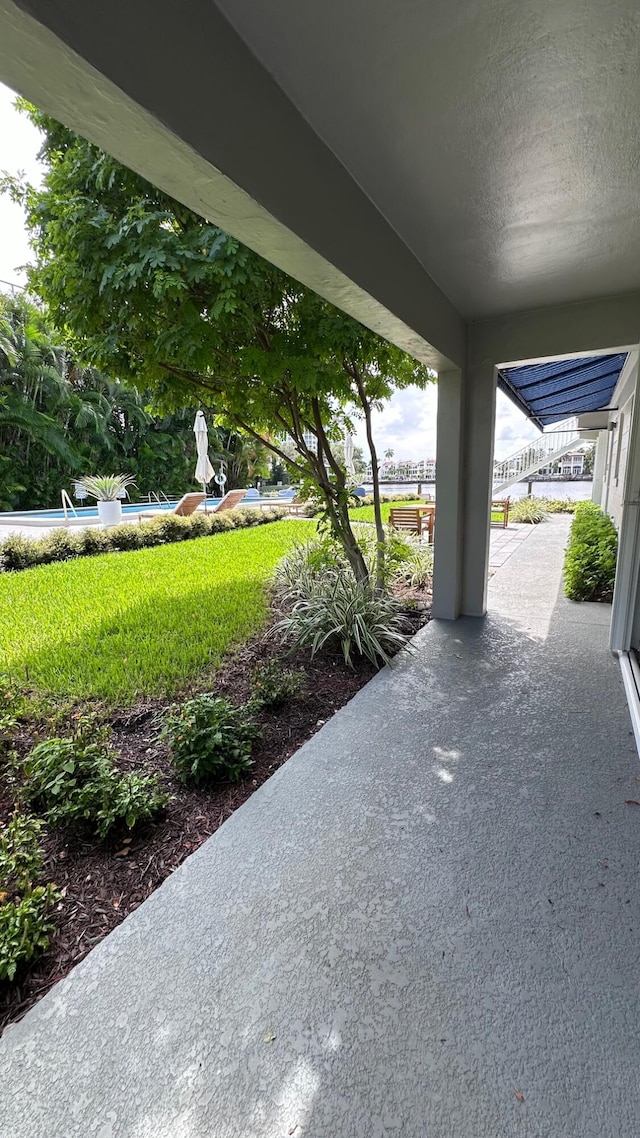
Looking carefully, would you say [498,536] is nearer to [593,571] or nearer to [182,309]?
[593,571]

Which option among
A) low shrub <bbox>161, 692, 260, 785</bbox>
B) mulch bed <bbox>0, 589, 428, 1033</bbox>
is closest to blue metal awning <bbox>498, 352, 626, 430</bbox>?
mulch bed <bbox>0, 589, 428, 1033</bbox>

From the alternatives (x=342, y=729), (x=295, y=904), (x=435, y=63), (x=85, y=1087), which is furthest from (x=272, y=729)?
(x=435, y=63)

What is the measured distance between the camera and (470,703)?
3.04 metres

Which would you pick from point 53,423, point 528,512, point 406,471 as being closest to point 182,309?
point 528,512

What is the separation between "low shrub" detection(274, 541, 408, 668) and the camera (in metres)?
3.91

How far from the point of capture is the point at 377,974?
140cm

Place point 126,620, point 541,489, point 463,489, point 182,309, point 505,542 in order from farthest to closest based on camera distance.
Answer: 1. point 541,489
2. point 505,542
3. point 463,489
4. point 126,620
5. point 182,309

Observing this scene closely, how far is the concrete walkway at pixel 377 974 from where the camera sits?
1.09 meters

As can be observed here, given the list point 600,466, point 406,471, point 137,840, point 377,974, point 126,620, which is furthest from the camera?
point 406,471

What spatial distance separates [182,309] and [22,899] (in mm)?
3364

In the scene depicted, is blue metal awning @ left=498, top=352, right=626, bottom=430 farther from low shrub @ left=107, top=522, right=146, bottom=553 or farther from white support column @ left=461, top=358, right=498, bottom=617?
low shrub @ left=107, top=522, right=146, bottom=553

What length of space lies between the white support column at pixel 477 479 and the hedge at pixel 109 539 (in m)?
6.52

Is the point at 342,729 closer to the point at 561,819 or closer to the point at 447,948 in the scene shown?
the point at 561,819

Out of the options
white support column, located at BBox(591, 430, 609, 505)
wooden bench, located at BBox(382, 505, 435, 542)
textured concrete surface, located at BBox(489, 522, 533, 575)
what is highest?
white support column, located at BBox(591, 430, 609, 505)
